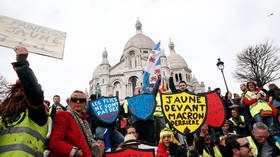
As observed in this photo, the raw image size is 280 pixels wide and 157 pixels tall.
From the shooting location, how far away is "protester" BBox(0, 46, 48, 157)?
2229mm

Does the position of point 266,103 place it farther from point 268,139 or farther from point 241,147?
point 241,147

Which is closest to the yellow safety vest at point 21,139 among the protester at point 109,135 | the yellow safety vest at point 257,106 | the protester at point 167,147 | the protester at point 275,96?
the protester at point 167,147

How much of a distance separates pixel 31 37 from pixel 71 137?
1.13 m

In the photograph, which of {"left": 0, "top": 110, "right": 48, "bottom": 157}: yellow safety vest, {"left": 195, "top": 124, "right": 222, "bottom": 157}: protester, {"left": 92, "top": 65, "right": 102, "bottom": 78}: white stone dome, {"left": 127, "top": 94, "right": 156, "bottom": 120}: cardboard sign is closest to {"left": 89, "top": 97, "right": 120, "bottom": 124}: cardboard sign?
{"left": 127, "top": 94, "right": 156, "bottom": 120}: cardboard sign

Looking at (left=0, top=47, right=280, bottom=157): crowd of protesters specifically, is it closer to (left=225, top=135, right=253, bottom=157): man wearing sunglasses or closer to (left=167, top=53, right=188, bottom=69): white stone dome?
(left=225, top=135, right=253, bottom=157): man wearing sunglasses

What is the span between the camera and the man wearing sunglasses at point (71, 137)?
254 cm

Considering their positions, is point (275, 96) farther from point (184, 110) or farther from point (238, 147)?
point (238, 147)

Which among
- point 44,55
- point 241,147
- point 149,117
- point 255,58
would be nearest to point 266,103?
point 149,117

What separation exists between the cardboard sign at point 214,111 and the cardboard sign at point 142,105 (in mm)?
1333

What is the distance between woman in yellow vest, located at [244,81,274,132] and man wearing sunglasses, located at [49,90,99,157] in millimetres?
5385

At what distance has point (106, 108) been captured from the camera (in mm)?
6215

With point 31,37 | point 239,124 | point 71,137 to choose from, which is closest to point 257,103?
point 239,124

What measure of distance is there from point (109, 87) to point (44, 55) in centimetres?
4174

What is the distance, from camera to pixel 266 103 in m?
6.87
